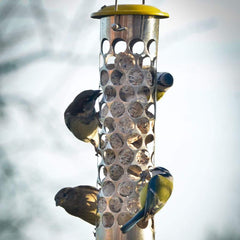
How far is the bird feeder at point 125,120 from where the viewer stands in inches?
163

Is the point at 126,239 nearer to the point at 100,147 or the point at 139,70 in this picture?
the point at 100,147

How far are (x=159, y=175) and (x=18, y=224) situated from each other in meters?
0.80

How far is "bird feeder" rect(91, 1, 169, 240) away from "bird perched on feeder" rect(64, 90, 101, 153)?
0.52 feet

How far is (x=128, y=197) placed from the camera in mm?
4152

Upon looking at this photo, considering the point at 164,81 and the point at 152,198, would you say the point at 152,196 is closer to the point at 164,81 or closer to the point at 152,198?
the point at 152,198

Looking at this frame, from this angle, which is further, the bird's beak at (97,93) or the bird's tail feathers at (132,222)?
the bird's beak at (97,93)

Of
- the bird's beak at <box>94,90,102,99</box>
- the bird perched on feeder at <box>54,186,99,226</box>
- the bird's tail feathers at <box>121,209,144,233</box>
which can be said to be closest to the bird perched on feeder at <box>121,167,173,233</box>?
the bird's tail feathers at <box>121,209,144,233</box>

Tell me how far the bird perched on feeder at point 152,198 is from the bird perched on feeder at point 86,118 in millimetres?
473

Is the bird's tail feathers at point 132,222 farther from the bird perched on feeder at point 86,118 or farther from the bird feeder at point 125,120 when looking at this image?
the bird perched on feeder at point 86,118

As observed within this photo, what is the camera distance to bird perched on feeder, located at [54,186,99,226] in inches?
174

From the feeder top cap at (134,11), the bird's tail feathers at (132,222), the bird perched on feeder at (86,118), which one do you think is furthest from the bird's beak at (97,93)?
the bird's tail feathers at (132,222)

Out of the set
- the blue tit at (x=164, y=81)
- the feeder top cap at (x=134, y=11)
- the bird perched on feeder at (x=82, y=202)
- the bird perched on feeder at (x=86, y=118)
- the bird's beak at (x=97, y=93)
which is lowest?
the bird perched on feeder at (x=82, y=202)

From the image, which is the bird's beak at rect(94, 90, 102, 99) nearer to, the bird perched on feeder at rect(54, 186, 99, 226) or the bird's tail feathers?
the bird perched on feeder at rect(54, 186, 99, 226)

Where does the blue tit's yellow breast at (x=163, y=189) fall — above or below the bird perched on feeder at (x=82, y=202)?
above
